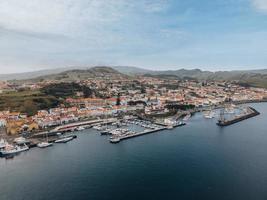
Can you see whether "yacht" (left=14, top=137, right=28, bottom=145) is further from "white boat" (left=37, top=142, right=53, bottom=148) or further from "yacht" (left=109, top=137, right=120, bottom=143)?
"yacht" (left=109, top=137, right=120, bottom=143)

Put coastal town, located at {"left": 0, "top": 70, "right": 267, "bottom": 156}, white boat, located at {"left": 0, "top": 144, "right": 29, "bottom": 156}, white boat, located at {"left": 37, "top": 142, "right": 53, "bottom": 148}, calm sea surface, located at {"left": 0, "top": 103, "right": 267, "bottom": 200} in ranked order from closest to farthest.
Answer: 1. calm sea surface, located at {"left": 0, "top": 103, "right": 267, "bottom": 200}
2. white boat, located at {"left": 0, "top": 144, "right": 29, "bottom": 156}
3. white boat, located at {"left": 37, "top": 142, "right": 53, "bottom": 148}
4. coastal town, located at {"left": 0, "top": 70, "right": 267, "bottom": 156}

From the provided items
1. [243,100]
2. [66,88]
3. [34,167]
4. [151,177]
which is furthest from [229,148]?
[243,100]

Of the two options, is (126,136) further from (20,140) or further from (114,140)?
(20,140)

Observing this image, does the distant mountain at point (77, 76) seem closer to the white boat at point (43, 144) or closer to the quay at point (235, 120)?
the quay at point (235, 120)

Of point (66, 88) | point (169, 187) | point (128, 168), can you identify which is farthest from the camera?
point (66, 88)

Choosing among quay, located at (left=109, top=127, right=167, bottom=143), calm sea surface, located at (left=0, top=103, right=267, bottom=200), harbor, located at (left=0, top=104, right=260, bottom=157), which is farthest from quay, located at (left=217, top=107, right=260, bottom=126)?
quay, located at (left=109, top=127, right=167, bottom=143)

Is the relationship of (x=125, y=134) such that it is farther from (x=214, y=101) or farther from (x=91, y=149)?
(x=214, y=101)

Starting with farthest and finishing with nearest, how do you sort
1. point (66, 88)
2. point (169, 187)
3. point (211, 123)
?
point (66, 88) < point (211, 123) < point (169, 187)

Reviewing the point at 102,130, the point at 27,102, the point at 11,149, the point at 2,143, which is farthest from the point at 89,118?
the point at 11,149

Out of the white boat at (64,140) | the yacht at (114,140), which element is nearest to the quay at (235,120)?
the yacht at (114,140)
